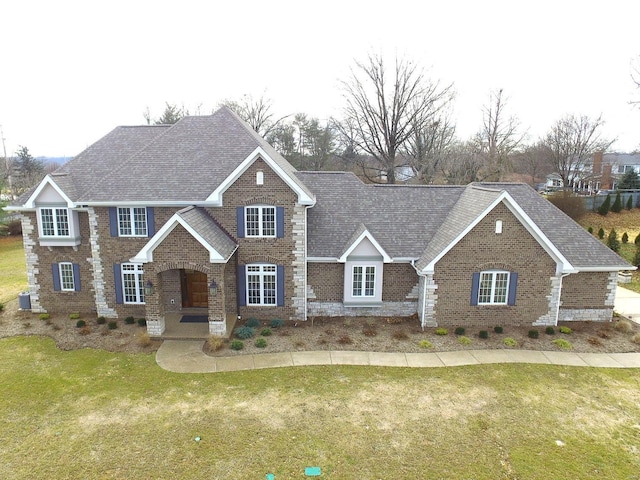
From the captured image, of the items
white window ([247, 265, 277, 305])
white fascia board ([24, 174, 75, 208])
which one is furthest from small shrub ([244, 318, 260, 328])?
white fascia board ([24, 174, 75, 208])

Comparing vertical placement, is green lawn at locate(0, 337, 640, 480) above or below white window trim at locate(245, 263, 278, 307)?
below

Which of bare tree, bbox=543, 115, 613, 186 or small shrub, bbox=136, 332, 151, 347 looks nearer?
small shrub, bbox=136, 332, 151, 347

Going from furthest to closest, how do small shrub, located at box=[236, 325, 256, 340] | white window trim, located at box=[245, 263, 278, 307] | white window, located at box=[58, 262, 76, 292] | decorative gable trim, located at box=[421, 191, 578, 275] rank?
white window, located at box=[58, 262, 76, 292] → white window trim, located at box=[245, 263, 278, 307] → decorative gable trim, located at box=[421, 191, 578, 275] → small shrub, located at box=[236, 325, 256, 340]

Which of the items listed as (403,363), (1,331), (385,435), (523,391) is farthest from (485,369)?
(1,331)

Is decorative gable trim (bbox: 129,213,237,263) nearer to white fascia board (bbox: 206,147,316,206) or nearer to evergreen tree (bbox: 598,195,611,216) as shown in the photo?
white fascia board (bbox: 206,147,316,206)

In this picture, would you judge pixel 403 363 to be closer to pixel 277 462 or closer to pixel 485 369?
pixel 485 369

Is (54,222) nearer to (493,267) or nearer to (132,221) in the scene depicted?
(132,221)

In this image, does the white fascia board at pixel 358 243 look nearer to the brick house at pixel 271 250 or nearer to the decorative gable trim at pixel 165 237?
the brick house at pixel 271 250
